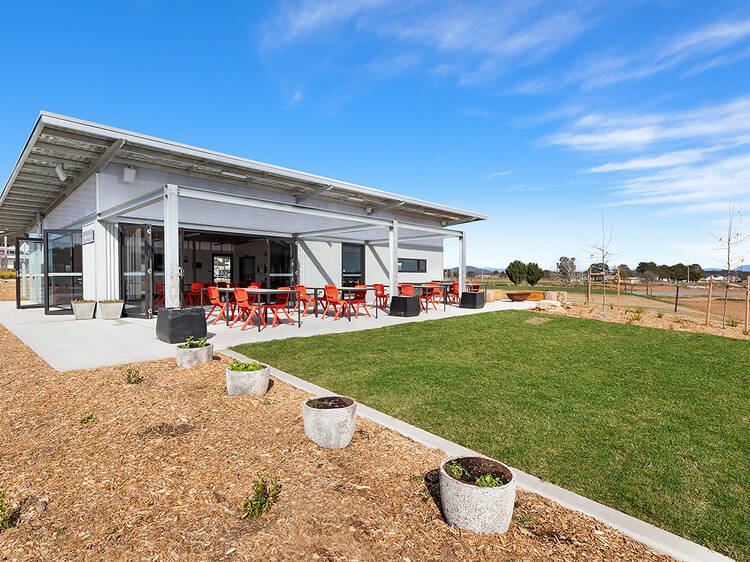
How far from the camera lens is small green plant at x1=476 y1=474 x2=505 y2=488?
178 cm

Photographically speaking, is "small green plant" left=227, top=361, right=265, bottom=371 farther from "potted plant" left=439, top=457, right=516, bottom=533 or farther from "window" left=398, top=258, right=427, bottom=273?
"window" left=398, top=258, right=427, bottom=273

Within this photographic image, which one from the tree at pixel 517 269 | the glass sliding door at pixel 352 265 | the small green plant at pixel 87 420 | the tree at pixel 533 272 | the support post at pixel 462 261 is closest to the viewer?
the small green plant at pixel 87 420

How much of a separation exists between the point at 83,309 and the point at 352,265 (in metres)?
8.75

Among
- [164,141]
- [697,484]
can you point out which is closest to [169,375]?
[697,484]

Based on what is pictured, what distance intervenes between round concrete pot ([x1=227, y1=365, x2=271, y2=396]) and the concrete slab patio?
2.15m

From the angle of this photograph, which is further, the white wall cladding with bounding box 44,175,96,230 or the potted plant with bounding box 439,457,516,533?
the white wall cladding with bounding box 44,175,96,230

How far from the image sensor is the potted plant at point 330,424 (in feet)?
8.73

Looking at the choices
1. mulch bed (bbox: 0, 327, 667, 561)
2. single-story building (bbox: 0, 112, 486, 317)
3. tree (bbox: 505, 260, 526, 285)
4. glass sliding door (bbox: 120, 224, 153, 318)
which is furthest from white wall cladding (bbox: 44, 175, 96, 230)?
tree (bbox: 505, 260, 526, 285)

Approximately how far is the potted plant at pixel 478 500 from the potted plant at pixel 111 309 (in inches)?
397

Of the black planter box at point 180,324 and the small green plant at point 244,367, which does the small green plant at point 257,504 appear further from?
the black planter box at point 180,324

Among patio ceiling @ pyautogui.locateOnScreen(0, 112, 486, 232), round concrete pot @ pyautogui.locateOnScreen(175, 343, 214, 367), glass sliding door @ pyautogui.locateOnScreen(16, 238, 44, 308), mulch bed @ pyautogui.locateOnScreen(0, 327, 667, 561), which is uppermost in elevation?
patio ceiling @ pyautogui.locateOnScreen(0, 112, 486, 232)

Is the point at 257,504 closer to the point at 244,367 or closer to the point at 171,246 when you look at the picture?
the point at 244,367

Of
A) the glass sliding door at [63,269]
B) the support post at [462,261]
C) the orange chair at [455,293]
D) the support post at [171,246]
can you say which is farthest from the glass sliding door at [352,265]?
the support post at [171,246]

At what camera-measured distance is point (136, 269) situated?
993cm
